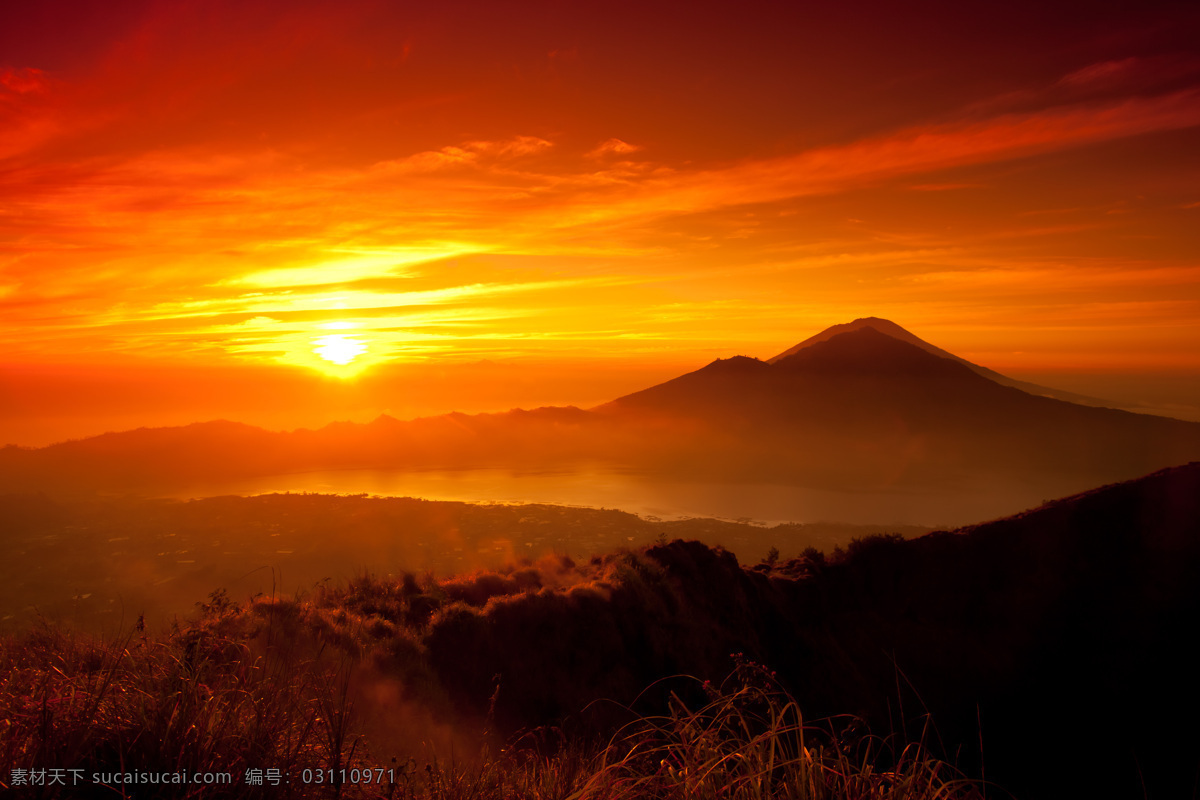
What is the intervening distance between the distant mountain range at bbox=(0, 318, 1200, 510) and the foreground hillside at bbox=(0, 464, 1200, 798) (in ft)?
397

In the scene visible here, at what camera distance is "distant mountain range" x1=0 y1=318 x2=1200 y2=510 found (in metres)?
123

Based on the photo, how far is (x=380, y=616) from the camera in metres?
9.16

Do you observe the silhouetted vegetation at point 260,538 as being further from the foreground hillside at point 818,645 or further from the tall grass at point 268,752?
the tall grass at point 268,752

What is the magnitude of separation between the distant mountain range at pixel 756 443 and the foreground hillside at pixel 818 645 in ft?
397

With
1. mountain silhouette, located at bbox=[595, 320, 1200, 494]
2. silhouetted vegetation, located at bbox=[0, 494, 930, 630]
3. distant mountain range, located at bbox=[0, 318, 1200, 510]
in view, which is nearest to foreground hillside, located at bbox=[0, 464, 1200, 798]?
silhouetted vegetation, located at bbox=[0, 494, 930, 630]

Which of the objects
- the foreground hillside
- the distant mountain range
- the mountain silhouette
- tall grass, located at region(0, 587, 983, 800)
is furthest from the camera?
the mountain silhouette

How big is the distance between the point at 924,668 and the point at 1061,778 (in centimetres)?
279

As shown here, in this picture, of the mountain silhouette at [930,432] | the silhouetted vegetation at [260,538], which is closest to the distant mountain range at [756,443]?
the mountain silhouette at [930,432]

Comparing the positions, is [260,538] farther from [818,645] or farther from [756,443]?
[756,443]

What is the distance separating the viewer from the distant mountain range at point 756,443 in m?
123

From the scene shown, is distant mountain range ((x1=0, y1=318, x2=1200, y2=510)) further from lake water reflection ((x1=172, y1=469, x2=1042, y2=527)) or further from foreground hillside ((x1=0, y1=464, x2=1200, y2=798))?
foreground hillside ((x1=0, y1=464, x2=1200, y2=798))

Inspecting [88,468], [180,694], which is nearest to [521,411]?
[88,468]

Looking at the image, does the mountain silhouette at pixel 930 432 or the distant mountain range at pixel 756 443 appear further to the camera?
the mountain silhouette at pixel 930 432

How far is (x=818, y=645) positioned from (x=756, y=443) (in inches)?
6694
